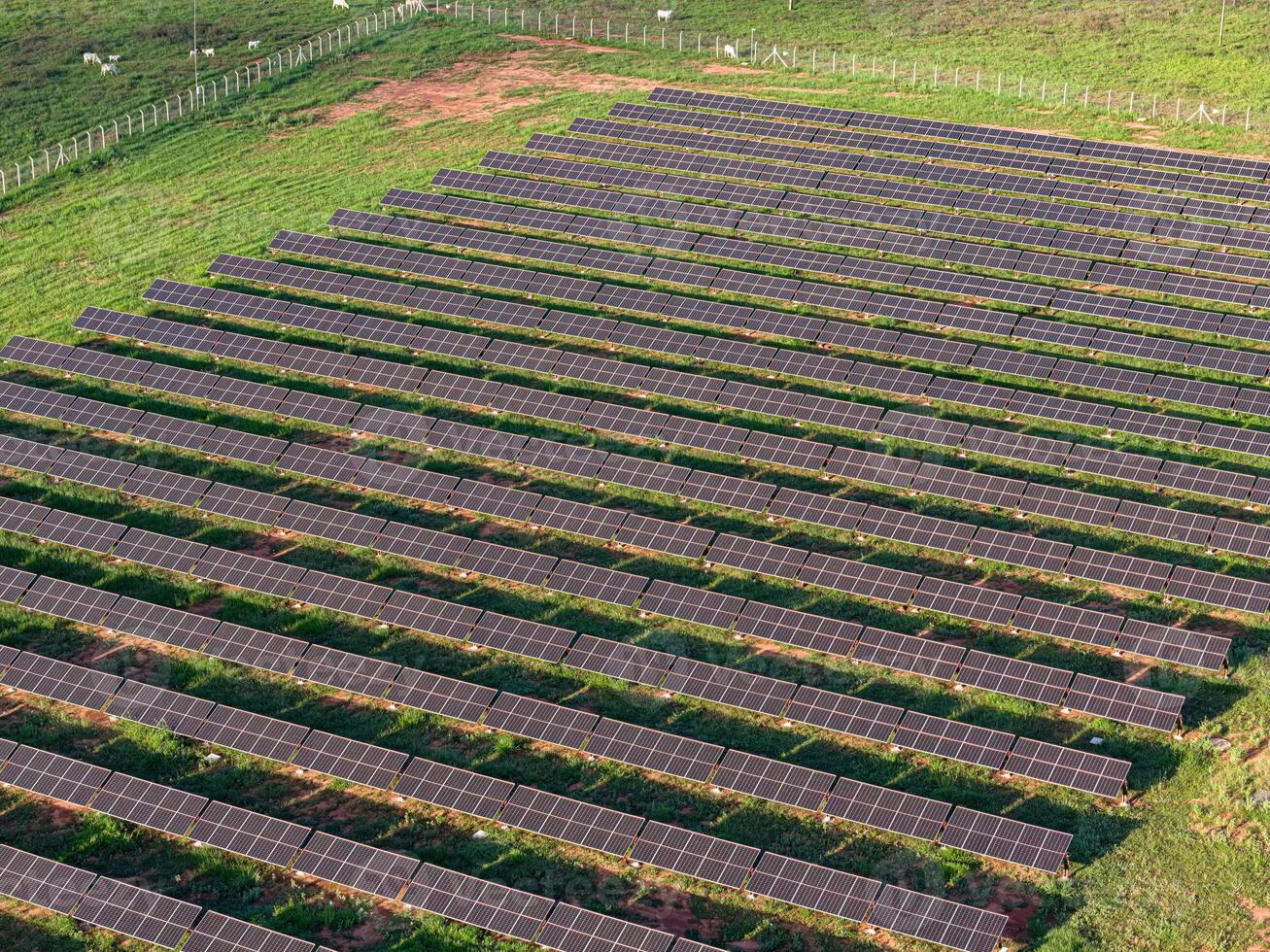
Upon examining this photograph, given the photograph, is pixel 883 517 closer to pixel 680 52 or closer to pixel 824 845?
pixel 824 845

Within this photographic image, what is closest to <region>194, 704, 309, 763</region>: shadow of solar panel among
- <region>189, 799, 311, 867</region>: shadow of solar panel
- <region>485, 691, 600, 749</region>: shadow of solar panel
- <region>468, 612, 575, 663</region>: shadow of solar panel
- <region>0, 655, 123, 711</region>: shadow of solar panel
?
<region>189, 799, 311, 867</region>: shadow of solar panel

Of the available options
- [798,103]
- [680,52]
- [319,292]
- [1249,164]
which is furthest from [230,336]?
[1249,164]

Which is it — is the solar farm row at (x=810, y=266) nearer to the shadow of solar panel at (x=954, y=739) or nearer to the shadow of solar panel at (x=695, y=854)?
the shadow of solar panel at (x=954, y=739)

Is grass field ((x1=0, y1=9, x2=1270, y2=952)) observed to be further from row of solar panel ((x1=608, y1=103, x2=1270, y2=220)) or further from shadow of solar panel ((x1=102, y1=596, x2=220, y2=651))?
row of solar panel ((x1=608, y1=103, x2=1270, y2=220))

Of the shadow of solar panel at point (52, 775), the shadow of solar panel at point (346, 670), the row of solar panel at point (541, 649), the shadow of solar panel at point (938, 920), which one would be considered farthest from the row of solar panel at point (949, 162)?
the shadow of solar panel at point (52, 775)

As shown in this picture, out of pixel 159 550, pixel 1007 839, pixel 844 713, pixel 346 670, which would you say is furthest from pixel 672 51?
pixel 1007 839

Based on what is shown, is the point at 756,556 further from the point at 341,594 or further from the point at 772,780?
the point at 341,594
